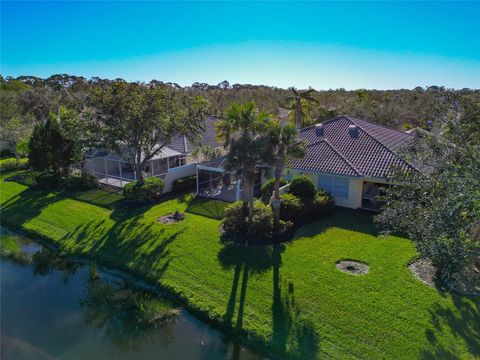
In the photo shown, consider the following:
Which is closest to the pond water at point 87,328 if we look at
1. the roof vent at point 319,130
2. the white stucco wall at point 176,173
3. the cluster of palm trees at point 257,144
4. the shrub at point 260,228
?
the shrub at point 260,228

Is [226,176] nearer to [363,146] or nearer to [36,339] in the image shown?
[363,146]

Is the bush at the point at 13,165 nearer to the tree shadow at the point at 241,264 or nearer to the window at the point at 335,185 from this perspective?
the tree shadow at the point at 241,264

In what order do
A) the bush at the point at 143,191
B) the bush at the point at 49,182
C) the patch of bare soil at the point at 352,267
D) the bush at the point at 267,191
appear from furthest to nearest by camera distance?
the bush at the point at 49,182 → the bush at the point at 143,191 → the bush at the point at 267,191 → the patch of bare soil at the point at 352,267

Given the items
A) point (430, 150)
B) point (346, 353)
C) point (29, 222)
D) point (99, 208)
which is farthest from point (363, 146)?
point (29, 222)

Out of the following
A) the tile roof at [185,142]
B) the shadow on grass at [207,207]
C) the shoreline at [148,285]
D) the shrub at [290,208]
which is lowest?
the shoreline at [148,285]

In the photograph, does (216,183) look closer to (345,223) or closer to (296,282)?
(345,223)

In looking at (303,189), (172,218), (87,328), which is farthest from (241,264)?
(172,218)
